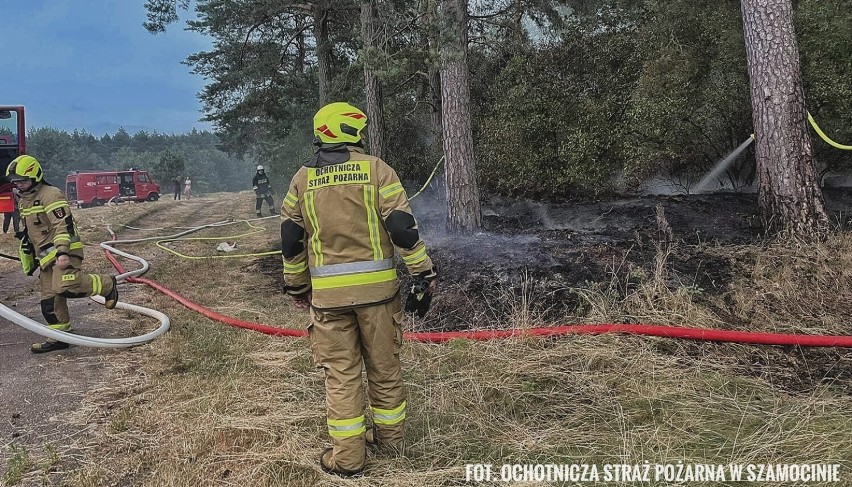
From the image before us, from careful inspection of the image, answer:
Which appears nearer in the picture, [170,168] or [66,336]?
[66,336]

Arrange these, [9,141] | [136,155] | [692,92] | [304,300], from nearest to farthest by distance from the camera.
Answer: [304,300], [692,92], [9,141], [136,155]

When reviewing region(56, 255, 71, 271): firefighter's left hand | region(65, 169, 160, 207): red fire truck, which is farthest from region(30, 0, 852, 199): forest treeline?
region(65, 169, 160, 207): red fire truck

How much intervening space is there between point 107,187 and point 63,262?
27265mm

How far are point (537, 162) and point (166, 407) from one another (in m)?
7.10

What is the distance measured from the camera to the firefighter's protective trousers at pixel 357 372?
8.07 ft

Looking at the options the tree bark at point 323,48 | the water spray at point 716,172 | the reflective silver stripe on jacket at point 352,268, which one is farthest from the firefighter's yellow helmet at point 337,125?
the tree bark at point 323,48

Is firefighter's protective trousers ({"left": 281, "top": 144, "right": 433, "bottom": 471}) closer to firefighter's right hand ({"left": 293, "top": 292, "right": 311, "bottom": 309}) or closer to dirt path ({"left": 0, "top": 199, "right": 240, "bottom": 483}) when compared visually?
firefighter's right hand ({"left": 293, "top": 292, "right": 311, "bottom": 309})

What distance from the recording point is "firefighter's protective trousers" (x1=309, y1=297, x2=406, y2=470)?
246 cm

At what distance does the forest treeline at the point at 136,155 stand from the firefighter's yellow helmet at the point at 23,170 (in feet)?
151

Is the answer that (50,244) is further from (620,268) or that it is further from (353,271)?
(620,268)

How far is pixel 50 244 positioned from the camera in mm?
4645

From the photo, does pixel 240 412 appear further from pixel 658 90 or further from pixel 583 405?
pixel 658 90

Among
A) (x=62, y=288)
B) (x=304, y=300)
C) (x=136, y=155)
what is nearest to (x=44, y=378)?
(x=62, y=288)

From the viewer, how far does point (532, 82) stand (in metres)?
9.28
